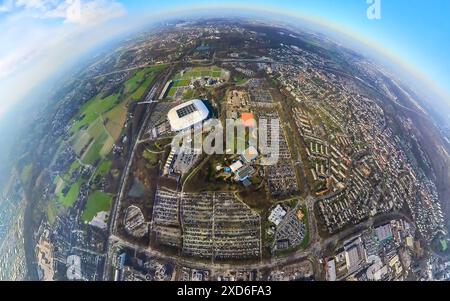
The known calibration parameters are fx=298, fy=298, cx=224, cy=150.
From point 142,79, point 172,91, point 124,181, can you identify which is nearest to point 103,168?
point 124,181

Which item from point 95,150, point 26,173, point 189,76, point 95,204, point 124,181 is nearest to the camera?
point 95,204

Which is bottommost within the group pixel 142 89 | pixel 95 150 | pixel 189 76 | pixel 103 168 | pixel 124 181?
pixel 124 181

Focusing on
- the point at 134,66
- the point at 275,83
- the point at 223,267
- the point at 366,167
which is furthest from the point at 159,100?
the point at 366,167

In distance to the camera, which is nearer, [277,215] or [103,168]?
[277,215]

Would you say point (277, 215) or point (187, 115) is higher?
point (187, 115)

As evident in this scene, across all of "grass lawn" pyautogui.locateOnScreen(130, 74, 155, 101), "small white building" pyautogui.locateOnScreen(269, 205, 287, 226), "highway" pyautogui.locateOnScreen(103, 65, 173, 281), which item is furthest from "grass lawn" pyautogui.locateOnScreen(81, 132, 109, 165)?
"small white building" pyautogui.locateOnScreen(269, 205, 287, 226)

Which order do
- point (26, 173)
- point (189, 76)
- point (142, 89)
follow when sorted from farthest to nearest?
1. point (189, 76)
2. point (142, 89)
3. point (26, 173)

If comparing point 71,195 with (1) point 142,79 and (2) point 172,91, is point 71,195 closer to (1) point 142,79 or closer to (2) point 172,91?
(2) point 172,91

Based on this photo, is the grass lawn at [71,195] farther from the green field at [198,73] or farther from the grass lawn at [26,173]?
Result: the green field at [198,73]
